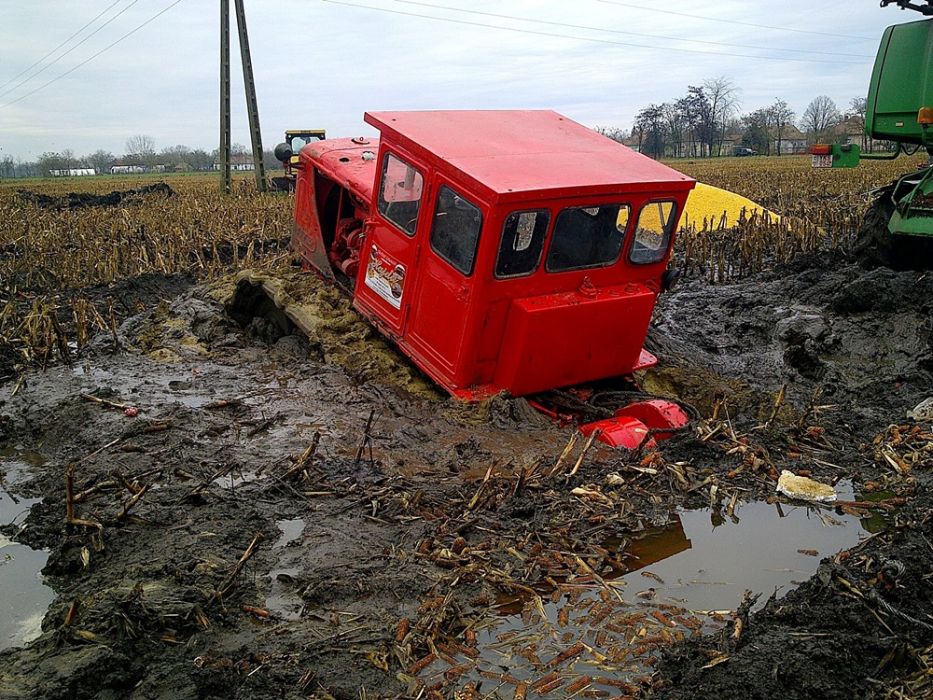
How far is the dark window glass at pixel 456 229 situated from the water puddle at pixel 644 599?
237 centimetres

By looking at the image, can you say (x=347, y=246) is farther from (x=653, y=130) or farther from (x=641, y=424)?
(x=653, y=130)

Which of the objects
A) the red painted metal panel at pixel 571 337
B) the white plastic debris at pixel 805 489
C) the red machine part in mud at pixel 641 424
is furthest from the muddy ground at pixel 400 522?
the red painted metal panel at pixel 571 337

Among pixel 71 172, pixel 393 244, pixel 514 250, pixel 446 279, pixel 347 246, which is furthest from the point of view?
pixel 71 172

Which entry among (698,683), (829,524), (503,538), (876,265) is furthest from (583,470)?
(876,265)

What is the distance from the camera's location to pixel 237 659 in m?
3.66

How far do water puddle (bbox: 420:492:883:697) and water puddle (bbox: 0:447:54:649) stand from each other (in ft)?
6.98

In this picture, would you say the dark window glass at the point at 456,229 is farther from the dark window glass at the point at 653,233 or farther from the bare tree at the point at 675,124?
the bare tree at the point at 675,124

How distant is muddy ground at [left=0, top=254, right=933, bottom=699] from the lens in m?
3.64

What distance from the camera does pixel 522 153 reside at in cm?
657

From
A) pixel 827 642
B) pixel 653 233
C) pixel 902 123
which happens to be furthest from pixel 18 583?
pixel 902 123

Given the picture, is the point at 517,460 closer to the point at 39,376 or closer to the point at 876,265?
the point at 39,376

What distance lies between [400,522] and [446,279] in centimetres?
217

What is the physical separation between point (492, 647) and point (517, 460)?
6.72ft

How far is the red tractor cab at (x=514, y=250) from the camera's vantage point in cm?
614
